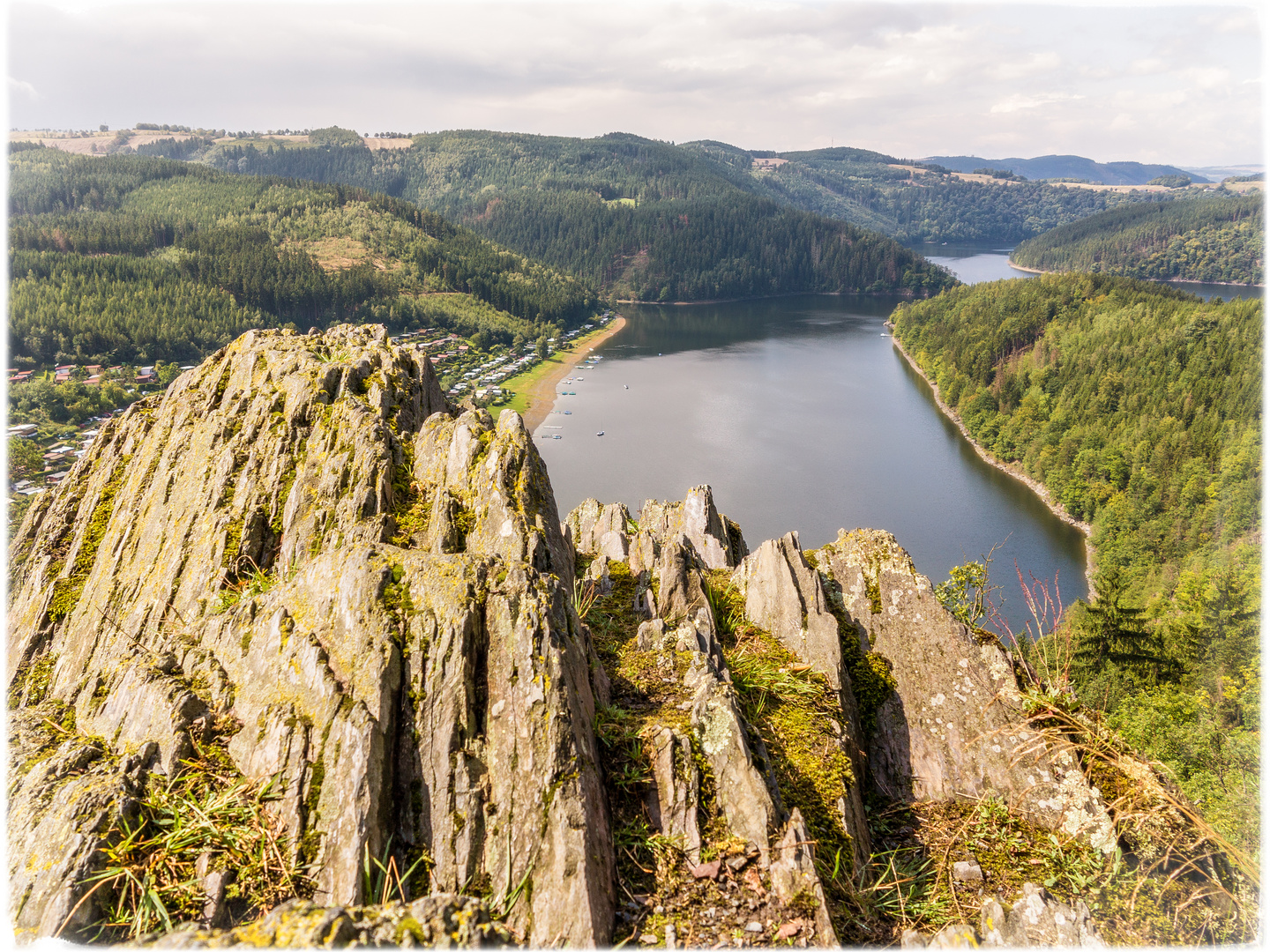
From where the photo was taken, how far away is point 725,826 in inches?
286

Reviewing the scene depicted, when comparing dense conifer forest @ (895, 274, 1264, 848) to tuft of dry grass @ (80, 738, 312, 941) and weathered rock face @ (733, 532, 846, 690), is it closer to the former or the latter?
weathered rock face @ (733, 532, 846, 690)

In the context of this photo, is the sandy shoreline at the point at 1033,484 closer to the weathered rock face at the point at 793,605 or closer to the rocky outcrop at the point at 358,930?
the weathered rock face at the point at 793,605

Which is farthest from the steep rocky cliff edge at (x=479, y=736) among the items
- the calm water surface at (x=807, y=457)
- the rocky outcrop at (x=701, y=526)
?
the calm water surface at (x=807, y=457)

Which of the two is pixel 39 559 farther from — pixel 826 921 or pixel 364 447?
pixel 826 921

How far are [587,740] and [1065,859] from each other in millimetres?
6083

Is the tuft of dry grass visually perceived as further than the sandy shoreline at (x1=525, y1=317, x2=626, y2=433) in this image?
No

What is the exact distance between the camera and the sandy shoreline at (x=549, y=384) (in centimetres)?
11847

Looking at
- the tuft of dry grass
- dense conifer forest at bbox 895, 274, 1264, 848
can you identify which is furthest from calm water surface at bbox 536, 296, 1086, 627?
the tuft of dry grass

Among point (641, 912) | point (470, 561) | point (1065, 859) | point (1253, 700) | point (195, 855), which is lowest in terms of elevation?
point (1253, 700)

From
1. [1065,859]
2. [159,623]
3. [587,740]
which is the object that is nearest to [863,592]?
[1065,859]

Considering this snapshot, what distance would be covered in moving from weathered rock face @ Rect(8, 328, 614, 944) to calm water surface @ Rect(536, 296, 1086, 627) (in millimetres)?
53147

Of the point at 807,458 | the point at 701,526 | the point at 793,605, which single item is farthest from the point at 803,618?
the point at 807,458

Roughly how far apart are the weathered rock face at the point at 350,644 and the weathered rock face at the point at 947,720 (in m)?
5.17

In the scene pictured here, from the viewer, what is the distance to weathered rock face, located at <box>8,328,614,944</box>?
6.32 metres
